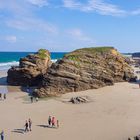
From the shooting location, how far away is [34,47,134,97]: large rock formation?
4946 centimetres

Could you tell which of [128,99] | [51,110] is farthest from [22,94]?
[128,99]

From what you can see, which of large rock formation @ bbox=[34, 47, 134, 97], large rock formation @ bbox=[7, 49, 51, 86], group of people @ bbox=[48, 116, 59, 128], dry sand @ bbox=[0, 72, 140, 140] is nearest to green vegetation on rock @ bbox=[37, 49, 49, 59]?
large rock formation @ bbox=[7, 49, 51, 86]

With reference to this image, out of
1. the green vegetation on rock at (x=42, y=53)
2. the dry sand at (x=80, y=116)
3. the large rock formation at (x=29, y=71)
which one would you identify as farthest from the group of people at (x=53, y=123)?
the green vegetation on rock at (x=42, y=53)

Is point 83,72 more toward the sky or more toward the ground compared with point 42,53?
more toward the ground

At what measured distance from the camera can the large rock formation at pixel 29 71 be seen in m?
58.7

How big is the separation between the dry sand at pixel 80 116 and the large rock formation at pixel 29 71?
302 inches

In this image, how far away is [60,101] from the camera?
44844mm

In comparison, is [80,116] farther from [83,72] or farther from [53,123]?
[83,72]

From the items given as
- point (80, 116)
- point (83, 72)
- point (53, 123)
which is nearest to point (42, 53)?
point (83, 72)

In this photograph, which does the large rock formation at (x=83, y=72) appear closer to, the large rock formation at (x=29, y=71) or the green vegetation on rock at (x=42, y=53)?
the large rock formation at (x=29, y=71)

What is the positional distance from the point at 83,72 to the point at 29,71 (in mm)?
11551

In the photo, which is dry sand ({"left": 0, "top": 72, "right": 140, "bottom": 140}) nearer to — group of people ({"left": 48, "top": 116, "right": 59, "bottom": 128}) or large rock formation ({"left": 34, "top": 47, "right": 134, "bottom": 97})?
group of people ({"left": 48, "top": 116, "right": 59, "bottom": 128})

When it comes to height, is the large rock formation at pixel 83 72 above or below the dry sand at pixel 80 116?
above

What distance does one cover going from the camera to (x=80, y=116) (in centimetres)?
3703
